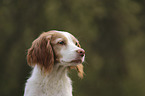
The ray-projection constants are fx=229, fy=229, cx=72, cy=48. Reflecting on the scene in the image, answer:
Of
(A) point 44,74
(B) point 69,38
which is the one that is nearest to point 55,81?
(A) point 44,74

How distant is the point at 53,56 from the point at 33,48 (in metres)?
0.42

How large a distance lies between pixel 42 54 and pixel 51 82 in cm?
47

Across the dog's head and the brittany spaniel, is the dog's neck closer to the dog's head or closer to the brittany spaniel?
the brittany spaniel

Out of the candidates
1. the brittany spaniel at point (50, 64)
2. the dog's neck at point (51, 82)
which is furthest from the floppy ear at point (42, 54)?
the dog's neck at point (51, 82)

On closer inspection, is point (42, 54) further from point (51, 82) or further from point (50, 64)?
point (51, 82)

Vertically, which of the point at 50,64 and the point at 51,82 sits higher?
the point at 50,64

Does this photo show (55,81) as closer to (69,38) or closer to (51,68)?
(51,68)

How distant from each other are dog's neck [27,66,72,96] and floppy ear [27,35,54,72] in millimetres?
A: 109

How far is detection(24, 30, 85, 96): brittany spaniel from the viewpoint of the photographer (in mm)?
3535

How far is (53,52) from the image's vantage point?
11.8 ft

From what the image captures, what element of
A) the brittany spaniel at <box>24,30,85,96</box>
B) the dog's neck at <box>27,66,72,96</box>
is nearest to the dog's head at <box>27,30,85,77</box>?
the brittany spaniel at <box>24,30,85,96</box>

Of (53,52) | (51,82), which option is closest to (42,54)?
(53,52)

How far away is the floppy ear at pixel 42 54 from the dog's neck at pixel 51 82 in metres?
0.11

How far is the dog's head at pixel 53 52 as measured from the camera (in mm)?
3389
